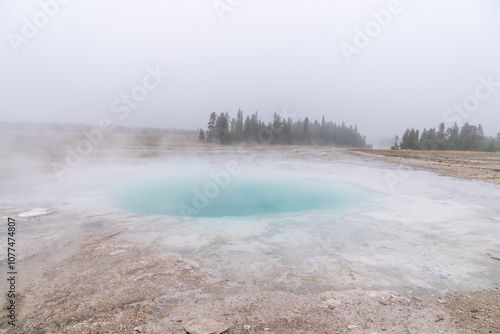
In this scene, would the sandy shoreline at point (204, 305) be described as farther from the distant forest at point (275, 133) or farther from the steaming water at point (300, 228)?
the distant forest at point (275, 133)

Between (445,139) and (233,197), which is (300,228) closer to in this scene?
(233,197)

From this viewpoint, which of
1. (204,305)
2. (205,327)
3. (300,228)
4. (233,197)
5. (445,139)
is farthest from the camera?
(445,139)

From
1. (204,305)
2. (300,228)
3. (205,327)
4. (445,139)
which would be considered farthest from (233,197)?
(445,139)

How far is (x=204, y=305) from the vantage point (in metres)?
2.60

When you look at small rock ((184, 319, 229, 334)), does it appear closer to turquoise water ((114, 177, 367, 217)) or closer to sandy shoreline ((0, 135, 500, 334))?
sandy shoreline ((0, 135, 500, 334))

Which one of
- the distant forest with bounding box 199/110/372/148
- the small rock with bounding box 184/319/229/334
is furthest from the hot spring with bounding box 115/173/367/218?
the distant forest with bounding box 199/110/372/148

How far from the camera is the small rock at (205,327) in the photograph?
7.32ft

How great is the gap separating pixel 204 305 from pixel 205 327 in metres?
0.33

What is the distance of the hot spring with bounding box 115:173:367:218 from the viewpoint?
705 cm

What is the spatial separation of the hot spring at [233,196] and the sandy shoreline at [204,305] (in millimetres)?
3441

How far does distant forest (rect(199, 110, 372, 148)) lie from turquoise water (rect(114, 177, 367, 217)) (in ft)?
144

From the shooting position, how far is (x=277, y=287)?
2.97 m

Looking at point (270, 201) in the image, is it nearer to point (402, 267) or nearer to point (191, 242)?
point (191, 242)

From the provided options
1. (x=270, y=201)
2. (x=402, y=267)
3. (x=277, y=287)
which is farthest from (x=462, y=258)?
(x=270, y=201)
